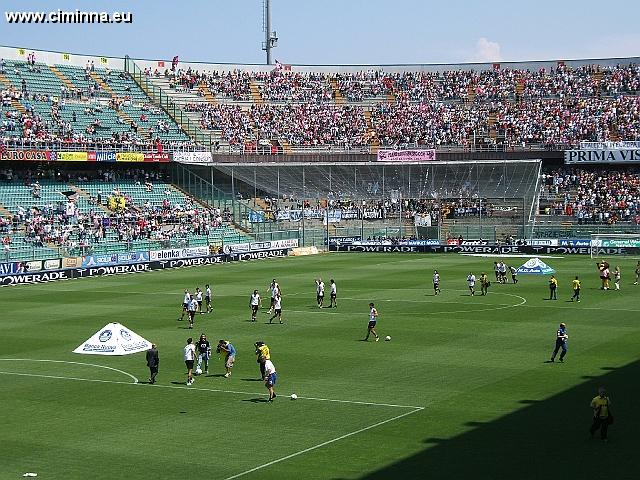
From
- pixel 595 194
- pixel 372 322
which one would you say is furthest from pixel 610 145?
pixel 372 322

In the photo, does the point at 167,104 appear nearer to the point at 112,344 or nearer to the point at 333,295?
the point at 333,295

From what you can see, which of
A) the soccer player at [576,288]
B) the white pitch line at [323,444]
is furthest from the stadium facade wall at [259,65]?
the white pitch line at [323,444]

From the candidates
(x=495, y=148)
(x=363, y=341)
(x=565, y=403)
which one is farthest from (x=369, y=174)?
(x=565, y=403)

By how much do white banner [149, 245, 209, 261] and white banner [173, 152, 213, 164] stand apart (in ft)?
40.4

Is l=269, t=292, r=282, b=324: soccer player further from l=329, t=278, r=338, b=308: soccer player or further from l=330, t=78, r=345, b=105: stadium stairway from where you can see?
l=330, t=78, r=345, b=105: stadium stairway

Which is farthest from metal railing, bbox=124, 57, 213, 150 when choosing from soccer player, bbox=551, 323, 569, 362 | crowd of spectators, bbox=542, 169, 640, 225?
soccer player, bbox=551, 323, 569, 362

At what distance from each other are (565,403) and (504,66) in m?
84.7

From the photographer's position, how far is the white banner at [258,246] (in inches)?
3273

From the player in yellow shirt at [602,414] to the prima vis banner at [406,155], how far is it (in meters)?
71.1

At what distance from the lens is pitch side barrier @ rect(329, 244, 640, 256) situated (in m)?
82.4

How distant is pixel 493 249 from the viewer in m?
87.0

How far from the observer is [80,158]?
81812mm

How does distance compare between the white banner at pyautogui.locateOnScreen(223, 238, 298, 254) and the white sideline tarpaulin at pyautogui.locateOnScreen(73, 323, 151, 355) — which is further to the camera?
the white banner at pyautogui.locateOnScreen(223, 238, 298, 254)

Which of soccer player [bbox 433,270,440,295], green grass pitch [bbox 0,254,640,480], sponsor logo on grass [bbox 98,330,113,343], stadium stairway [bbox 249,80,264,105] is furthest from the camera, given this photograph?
stadium stairway [bbox 249,80,264,105]
